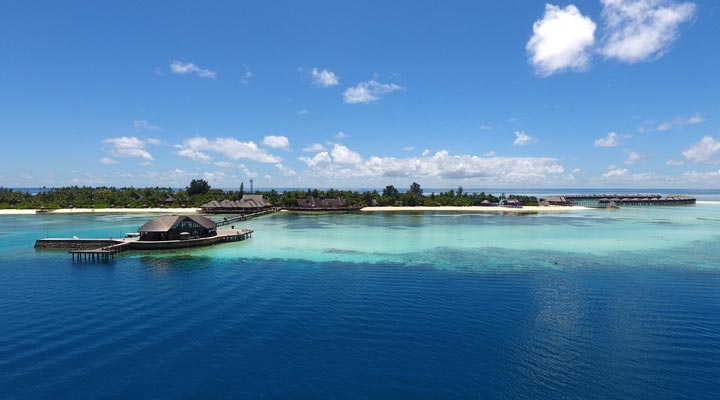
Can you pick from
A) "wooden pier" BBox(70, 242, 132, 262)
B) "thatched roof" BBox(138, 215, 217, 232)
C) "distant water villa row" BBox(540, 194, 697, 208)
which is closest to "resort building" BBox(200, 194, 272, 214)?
"thatched roof" BBox(138, 215, 217, 232)

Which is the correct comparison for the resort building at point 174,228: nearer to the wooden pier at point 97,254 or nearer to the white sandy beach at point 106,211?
the wooden pier at point 97,254

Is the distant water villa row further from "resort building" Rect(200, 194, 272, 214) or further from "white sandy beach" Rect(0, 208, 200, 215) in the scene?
"white sandy beach" Rect(0, 208, 200, 215)

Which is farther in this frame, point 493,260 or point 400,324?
point 493,260

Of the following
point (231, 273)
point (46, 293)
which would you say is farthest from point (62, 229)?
point (231, 273)

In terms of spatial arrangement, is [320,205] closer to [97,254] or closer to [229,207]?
[229,207]

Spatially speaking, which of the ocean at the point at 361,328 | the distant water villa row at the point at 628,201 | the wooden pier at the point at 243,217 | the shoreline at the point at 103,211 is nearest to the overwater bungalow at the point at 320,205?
the wooden pier at the point at 243,217

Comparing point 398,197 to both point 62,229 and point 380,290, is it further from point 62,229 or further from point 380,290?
point 380,290

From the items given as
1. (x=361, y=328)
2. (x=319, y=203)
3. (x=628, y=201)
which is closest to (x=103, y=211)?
(x=319, y=203)
